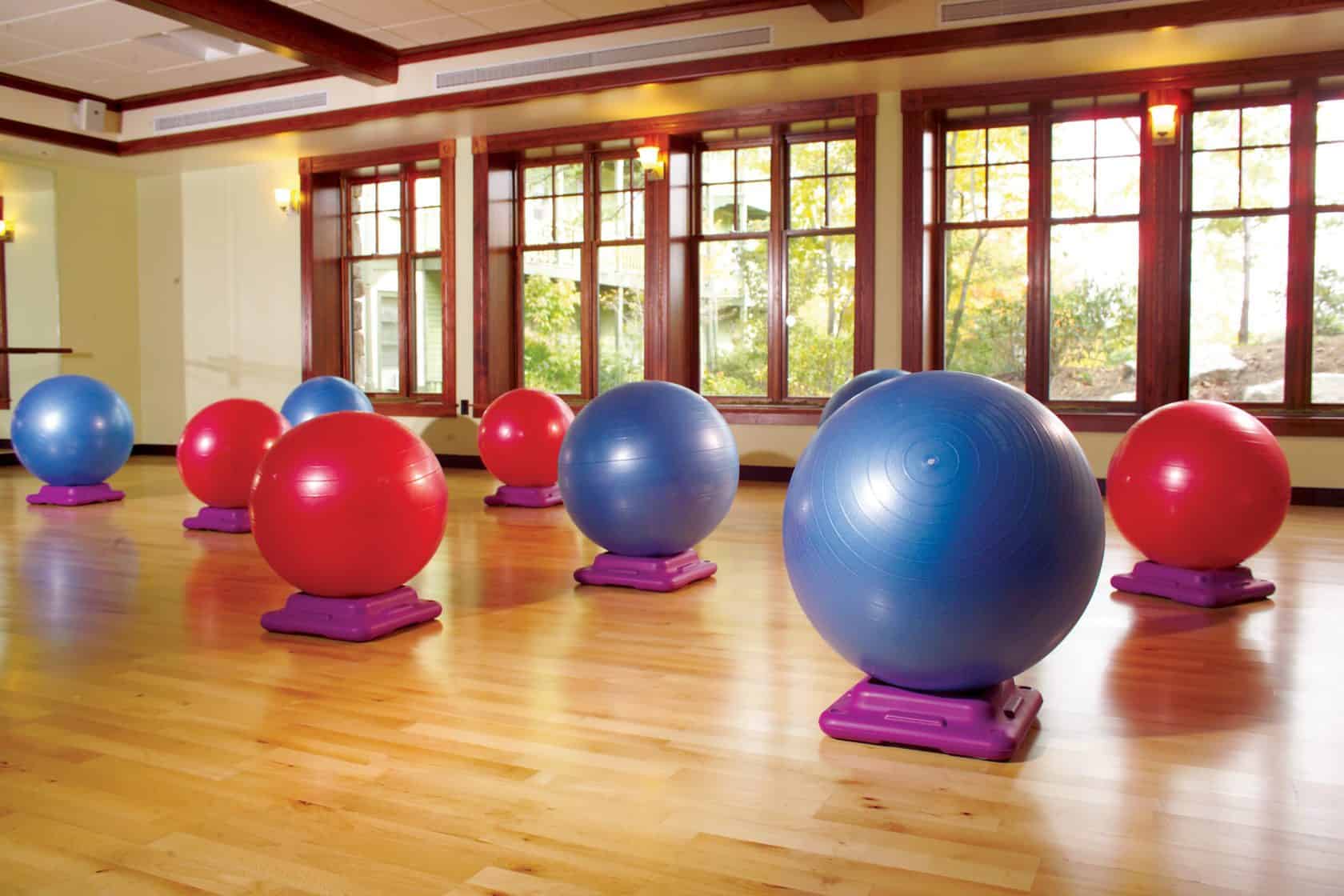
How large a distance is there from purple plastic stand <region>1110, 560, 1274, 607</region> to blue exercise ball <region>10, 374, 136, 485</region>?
6.64 m

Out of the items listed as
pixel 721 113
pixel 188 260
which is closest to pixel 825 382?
pixel 721 113

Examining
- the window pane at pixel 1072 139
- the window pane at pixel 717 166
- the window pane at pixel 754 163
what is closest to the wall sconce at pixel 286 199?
the window pane at pixel 717 166

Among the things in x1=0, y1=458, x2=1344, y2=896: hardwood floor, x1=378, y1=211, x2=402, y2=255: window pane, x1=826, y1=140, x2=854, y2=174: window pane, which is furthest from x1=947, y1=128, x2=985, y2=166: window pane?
x1=378, y1=211, x2=402, y2=255: window pane

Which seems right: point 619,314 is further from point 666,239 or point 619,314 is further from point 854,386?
point 854,386

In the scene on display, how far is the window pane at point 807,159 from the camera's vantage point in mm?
9133

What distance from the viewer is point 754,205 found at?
941cm

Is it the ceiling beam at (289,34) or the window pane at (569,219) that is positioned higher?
the ceiling beam at (289,34)

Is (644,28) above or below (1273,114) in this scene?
above

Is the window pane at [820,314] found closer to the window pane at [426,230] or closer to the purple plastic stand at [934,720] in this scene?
the window pane at [426,230]

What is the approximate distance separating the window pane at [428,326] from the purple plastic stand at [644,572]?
6301mm

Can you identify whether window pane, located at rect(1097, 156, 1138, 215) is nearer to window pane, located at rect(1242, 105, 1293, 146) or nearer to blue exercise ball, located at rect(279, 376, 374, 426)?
window pane, located at rect(1242, 105, 1293, 146)

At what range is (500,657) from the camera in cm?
372

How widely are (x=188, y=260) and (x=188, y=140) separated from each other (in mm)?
1813

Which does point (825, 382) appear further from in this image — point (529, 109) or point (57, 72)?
point (57, 72)
